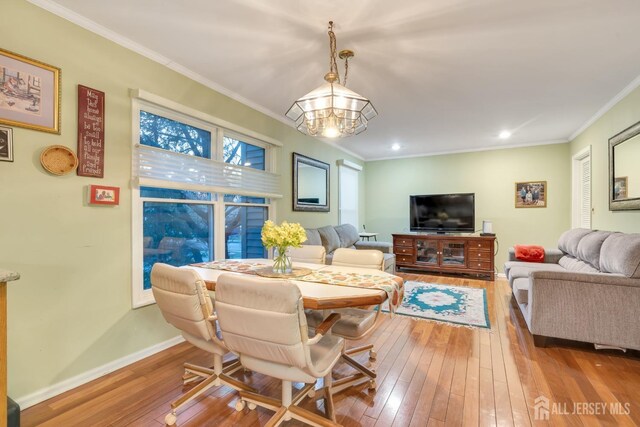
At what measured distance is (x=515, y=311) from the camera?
3.56m

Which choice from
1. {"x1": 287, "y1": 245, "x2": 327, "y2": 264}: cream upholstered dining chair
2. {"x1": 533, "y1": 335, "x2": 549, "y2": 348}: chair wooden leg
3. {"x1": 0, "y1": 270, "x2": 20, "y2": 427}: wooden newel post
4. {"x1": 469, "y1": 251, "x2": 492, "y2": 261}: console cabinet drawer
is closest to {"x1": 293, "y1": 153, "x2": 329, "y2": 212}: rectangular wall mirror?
{"x1": 287, "y1": 245, "x2": 327, "y2": 264}: cream upholstered dining chair

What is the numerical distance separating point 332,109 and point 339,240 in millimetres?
3161

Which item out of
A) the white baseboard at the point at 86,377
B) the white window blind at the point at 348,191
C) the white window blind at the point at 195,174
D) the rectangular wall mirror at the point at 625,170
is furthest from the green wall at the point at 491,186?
the white baseboard at the point at 86,377

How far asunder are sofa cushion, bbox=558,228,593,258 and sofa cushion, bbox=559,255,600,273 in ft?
0.22

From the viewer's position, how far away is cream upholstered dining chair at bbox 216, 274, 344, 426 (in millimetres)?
1322

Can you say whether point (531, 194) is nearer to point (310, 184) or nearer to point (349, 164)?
point (349, 164)

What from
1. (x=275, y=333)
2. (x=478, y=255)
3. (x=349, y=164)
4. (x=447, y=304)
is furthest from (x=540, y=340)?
(x=349, y=164)

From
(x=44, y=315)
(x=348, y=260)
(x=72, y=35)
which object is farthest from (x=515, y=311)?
(x=72, y=35)

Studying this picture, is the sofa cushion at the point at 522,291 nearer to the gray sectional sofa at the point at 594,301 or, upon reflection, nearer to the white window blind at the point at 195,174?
the gray sectional sofa at the point at 594,301

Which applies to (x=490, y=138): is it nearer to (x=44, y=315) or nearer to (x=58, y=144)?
(x=58, y=144)

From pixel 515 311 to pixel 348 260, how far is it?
8.15 ft

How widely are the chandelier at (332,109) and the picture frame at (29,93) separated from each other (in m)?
1.53

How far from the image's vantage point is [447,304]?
3795 mm

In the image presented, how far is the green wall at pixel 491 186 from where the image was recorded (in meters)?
5.21
